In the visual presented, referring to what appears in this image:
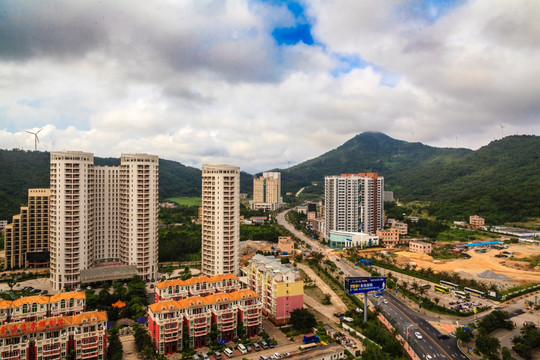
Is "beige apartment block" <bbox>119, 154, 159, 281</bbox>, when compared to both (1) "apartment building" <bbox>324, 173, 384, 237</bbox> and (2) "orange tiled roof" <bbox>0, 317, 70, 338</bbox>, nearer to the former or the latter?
(2) "orange tiled roof" <bbox>0, 317, 70, 338</bbox>

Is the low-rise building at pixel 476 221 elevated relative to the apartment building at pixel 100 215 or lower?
lower

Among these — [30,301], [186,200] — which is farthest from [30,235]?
[186,200]

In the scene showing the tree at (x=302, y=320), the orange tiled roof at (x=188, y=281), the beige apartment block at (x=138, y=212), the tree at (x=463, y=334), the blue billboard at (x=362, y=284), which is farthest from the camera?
the beige apartment block at (x=138, y=212)

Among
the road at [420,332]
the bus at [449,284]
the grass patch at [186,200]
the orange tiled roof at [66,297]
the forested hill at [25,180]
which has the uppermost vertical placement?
the forested hill at [25,180]

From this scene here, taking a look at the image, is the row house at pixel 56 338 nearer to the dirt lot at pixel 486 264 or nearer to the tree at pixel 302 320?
the tree at pixel 302 320

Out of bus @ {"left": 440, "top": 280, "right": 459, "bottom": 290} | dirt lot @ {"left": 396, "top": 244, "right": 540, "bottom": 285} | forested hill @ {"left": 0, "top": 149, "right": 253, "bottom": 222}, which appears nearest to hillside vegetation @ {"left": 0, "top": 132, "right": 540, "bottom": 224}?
forested hill @ {"left": 0, "top": 149, "right": 253, "bottom": 222}

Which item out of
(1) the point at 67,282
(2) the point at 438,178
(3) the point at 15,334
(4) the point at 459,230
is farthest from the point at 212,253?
(2) the point at 438,178

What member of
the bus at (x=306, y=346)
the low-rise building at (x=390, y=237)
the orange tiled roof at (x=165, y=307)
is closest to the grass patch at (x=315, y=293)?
the bus at (x=306, y=346)
